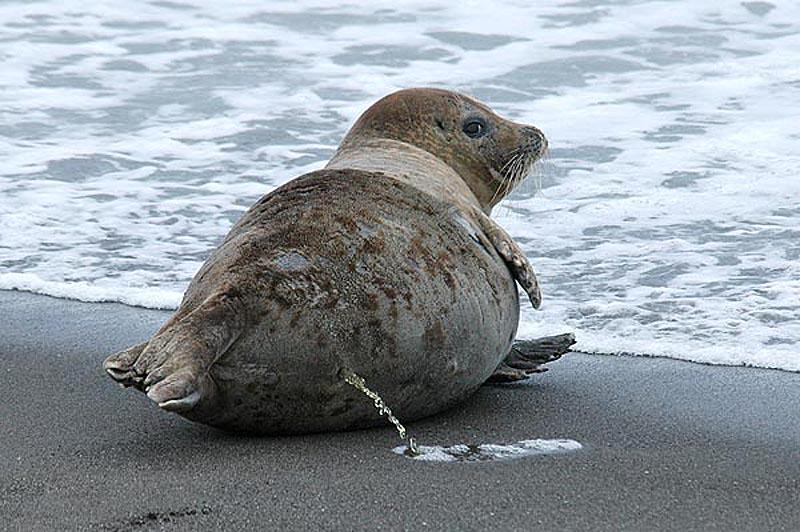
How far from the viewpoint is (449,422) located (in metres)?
3.94

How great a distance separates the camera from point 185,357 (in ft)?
10.9

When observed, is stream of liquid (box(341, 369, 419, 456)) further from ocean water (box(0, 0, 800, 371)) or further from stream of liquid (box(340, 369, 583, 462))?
ocean water (box(0, 0, 800, 371))

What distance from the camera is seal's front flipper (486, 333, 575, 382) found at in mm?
4320

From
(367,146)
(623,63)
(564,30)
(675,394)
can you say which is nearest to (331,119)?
(623,63)

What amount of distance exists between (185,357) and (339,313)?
1.43 ft

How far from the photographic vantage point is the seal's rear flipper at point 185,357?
324 centimetres

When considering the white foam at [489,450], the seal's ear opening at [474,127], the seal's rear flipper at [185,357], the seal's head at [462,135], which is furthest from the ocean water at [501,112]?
the seal's rear flipper at [185,357]

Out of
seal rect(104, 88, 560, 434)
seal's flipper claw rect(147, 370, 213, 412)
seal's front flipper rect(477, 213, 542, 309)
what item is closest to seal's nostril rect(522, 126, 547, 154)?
seal rect(104, 88, 560, 434)

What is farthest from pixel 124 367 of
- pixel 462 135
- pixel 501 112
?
pixel 501 112

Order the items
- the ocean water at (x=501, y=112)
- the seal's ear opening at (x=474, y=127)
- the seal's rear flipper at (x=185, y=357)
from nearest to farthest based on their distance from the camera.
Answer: the seal's rear flipper at (x=185, y=357)
the seal's ear opening at (x=474, y=127)
the ocean water at (x=501, y=112)

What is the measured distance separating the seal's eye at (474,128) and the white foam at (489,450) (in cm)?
153

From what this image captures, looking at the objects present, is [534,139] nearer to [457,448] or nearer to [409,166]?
[409,166]

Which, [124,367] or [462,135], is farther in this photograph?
[462,135]

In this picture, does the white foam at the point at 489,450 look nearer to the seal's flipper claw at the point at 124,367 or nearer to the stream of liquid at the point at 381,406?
the stream of liquid at the point at 381,406
